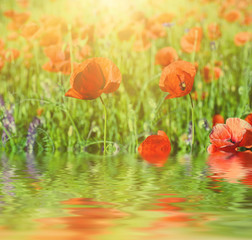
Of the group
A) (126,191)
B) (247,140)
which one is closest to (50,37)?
(247,140)

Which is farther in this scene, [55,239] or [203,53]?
[203,53]

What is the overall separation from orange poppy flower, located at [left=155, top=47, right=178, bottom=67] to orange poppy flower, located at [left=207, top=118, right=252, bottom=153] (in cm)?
37

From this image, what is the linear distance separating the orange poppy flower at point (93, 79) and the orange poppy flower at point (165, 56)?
39 centimetres

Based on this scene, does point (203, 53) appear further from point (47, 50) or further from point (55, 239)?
point (55, 239)

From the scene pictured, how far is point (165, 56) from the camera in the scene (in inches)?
51.6

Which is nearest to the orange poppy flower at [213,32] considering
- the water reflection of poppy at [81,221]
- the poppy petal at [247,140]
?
the poppy petal at [247,140]

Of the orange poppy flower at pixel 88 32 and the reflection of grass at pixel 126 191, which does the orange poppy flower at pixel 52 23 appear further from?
the reflection of grass at pixel 126 191

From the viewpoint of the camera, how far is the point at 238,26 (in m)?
2.58

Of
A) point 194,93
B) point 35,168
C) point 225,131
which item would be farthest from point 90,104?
point 35,168

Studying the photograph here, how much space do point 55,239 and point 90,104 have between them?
0.97m

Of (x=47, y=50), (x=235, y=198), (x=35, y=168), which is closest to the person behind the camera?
(x=235, y=198)

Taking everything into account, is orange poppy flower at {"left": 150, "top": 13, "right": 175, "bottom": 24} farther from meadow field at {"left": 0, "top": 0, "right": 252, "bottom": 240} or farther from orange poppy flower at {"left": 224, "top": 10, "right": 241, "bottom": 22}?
orange poppy flower at {"left": 224, "top": 10, "right": 241, "bottom": 22}

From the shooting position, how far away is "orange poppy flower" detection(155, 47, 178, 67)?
4.27 feet

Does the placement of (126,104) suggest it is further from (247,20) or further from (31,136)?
(247,20)
